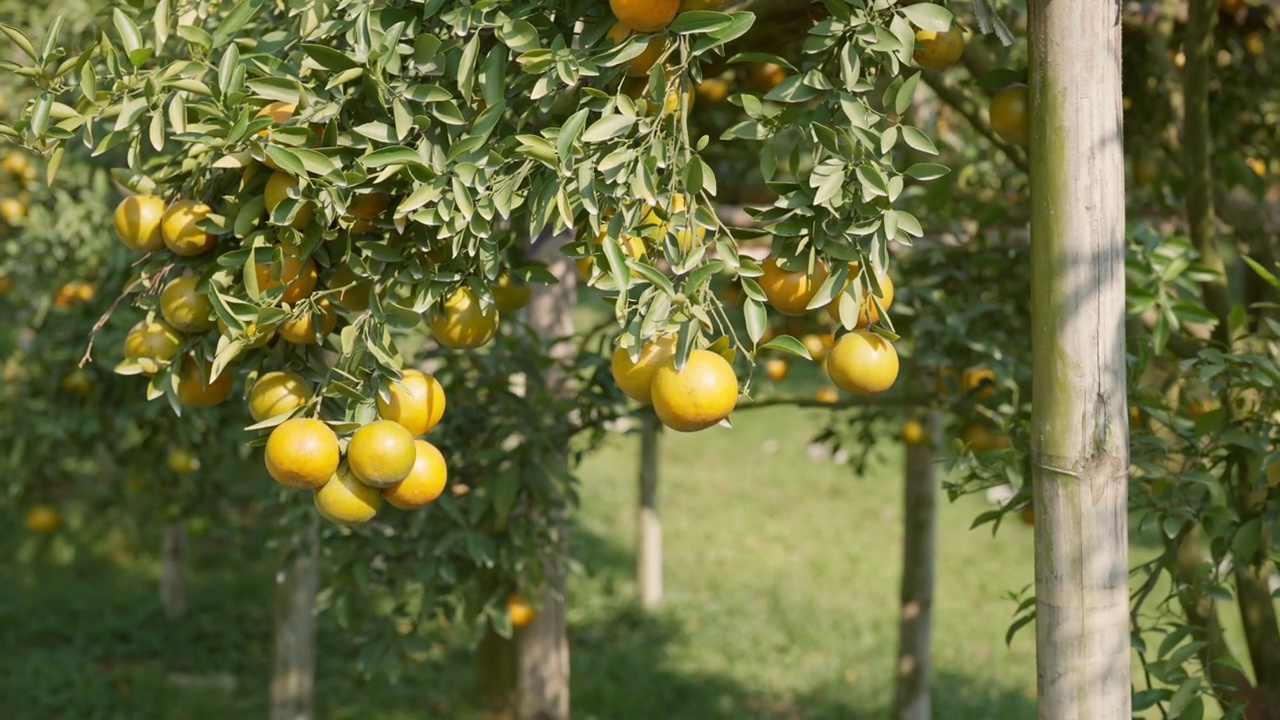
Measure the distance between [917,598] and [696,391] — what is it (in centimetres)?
280

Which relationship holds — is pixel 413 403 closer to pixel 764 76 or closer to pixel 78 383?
pixel 764 76

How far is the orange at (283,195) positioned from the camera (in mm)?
1322

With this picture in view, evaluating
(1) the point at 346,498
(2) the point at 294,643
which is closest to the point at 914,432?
(2) the point at 294,643

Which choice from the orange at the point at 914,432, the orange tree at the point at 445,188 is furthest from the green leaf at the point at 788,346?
the orange at the point at 914,432

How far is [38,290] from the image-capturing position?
368cm

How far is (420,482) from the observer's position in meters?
1.36

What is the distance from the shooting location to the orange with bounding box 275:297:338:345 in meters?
1.35

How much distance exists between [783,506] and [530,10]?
6196mm

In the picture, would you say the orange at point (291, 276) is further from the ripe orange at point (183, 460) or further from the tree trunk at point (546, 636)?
the ripe orange at point (183, 460)

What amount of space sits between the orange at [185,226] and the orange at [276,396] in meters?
0.18

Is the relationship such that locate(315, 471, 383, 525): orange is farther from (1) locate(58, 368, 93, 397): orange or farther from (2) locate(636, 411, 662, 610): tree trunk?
(2) locate(636, 411, 662, 610): tree trunk

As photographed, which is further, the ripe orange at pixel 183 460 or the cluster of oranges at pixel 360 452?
the ripe orange at pixel 183 460

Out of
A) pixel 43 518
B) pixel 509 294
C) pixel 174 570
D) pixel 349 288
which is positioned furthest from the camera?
pixel 174 570

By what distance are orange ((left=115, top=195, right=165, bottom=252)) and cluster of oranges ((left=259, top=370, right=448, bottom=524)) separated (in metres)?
0.25
